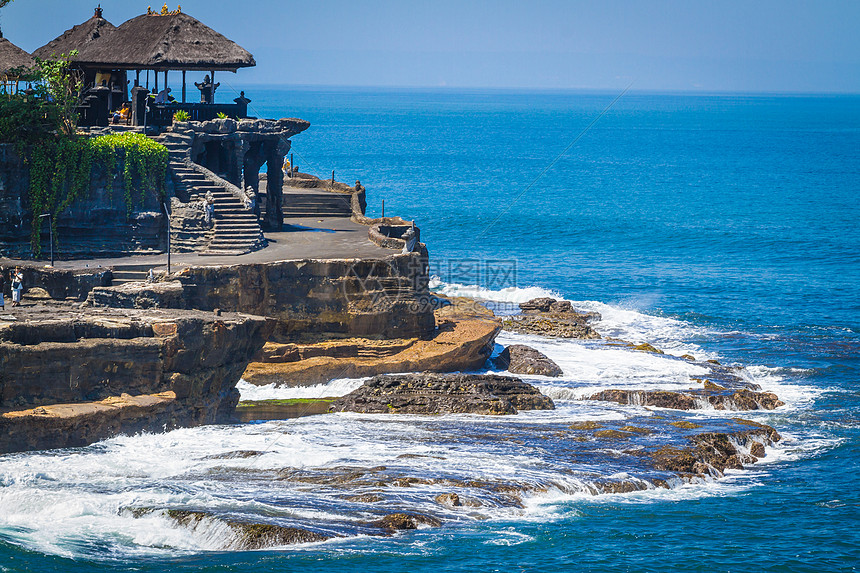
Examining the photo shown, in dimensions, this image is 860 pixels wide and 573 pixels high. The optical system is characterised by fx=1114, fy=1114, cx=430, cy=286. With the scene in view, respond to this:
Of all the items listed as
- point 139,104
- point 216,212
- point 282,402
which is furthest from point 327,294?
point 139,104

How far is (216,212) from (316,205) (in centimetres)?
1208

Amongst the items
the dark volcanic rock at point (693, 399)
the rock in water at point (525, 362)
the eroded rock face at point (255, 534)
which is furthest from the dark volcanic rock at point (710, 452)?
the eroded rock face at point (255, 534)

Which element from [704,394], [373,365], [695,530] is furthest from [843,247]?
[695,530]

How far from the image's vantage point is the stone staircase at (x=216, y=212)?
42.7m

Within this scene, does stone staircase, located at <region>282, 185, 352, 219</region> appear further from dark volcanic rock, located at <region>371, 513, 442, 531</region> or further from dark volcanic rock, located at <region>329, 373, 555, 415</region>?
dark volcanic rock, located at <region>371, 513, 442, 531</region>

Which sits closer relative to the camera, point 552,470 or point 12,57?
point 552,470

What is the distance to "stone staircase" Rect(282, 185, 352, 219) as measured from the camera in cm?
5453

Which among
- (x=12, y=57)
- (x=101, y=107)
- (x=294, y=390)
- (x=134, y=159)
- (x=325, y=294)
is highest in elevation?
(x=12, y=57)

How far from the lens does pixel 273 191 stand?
49531 mm

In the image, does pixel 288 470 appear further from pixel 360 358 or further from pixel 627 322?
pixel 627 322

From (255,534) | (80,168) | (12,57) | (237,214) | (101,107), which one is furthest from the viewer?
(12,57)

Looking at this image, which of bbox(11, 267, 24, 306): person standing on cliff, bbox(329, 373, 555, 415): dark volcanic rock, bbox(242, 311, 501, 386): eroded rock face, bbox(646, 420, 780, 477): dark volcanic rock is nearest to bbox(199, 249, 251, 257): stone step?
bbox(242, 311, 501, 386): eroded rock face

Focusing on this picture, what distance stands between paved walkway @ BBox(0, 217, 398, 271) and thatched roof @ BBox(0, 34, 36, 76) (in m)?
11.3

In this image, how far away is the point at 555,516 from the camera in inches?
1118
